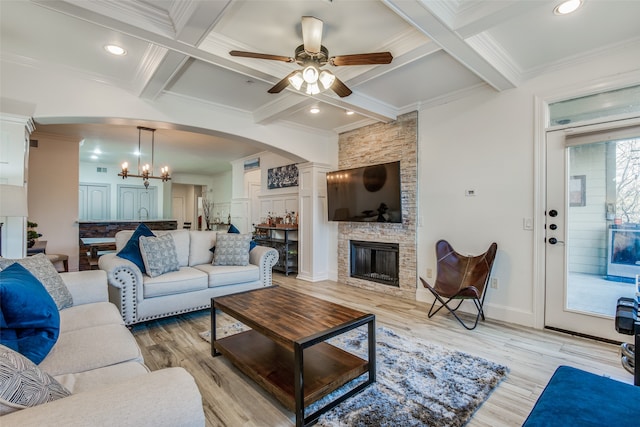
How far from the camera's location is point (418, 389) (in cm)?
205

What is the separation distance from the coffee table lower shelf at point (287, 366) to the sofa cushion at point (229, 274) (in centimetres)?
117

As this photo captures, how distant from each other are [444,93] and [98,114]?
3.99 m

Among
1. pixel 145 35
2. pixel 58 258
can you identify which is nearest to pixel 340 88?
pixel 145 35

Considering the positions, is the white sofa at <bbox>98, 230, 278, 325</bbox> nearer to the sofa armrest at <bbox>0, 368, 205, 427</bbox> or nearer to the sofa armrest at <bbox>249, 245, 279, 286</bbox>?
the sofa armrest at <bbox>249, 245, 279, 286</bbox>

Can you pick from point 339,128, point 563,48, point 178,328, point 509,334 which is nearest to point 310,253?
point 339,128

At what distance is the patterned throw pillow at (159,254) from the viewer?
333 cm

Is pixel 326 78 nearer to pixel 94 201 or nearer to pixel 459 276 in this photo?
pixel 459 276

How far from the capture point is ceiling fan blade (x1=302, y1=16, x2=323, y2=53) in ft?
6.91

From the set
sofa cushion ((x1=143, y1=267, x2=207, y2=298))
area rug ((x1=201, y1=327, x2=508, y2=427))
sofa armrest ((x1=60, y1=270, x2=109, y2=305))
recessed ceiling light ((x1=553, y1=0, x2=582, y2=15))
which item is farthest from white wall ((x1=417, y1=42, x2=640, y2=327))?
sofa armrest ((x1=60, y1=270, x2=109, y2=305))

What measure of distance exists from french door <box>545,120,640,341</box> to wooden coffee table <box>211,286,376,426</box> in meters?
2.26

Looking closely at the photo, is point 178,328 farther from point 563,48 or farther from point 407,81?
point 563,48

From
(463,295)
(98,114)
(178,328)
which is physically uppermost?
(98,114)

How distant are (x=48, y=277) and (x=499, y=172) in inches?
168

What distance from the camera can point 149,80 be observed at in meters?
3.02
